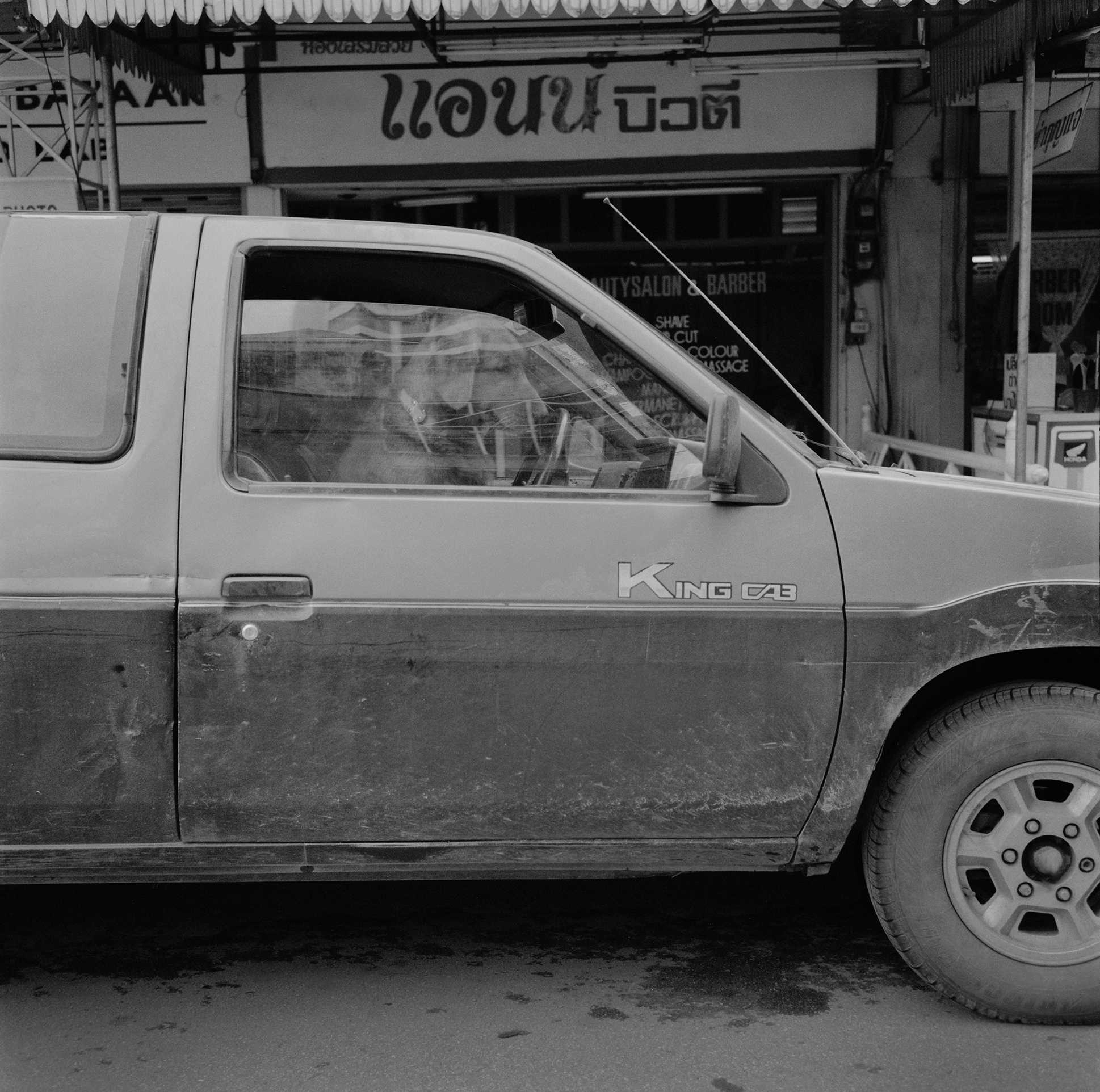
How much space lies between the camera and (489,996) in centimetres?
Result: 346

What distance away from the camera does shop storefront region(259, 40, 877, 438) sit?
29.8 ft

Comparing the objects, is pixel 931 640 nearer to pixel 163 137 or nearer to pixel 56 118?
pixel 163 137

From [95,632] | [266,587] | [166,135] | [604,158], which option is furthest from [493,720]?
[166,135]

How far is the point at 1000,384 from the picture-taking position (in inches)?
380

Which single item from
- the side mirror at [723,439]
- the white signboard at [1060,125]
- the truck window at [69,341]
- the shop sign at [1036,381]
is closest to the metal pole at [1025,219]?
the white signboard at [1060,125]

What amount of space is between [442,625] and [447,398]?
0.60 m

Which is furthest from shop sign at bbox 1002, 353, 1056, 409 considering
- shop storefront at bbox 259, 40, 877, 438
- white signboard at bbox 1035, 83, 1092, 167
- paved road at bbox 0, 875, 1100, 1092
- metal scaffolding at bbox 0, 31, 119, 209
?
metal scaffolding at bbox 0, 31, 119, 209

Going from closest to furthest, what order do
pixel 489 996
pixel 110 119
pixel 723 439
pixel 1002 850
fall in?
pixel 723 439 → pixel 1002 850 → pixel 489 996 → pixel 110 119

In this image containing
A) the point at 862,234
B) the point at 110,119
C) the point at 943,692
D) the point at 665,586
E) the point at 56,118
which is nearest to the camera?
the point at 665,586

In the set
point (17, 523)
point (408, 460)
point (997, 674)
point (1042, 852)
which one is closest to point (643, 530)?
point (408, 460)

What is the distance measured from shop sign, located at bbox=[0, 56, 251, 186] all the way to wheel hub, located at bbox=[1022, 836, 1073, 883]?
25.6ft

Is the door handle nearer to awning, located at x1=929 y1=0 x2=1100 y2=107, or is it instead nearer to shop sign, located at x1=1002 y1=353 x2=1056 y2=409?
awning, located at x1=929 y1=0 x2=1100 y2=107

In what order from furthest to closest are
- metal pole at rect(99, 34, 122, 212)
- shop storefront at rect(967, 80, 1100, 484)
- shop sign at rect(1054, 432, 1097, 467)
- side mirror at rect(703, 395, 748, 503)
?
shop storefront at rect(967, 80, 1100, 484) → shop sign at rect(1054, 432, 1097, 467) → metal pole at rect(99, 34, 122, 212) → side mirror at rect(703, 395, 748, 503)

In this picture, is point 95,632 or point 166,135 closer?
point 95,632
